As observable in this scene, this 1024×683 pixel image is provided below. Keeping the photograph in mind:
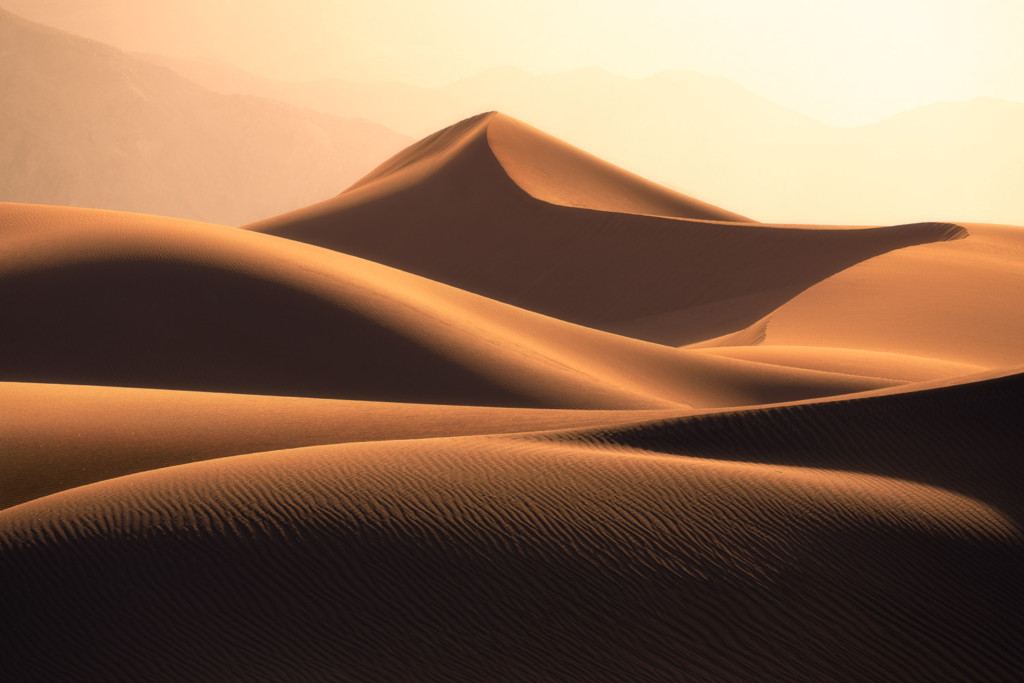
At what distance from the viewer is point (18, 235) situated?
19844mm

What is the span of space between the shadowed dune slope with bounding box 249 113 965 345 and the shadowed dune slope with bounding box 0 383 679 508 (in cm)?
2141

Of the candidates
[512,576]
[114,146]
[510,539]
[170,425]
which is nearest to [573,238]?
[170,425]

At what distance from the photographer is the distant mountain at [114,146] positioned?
538ft

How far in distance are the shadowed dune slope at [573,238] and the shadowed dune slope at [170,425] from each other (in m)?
21.4

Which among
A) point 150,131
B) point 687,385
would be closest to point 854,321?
point 687,385

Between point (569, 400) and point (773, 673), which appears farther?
point (569, 400)

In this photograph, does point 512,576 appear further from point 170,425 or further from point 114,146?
point 114,146

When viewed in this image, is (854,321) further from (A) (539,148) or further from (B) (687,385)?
(A) (539,148)

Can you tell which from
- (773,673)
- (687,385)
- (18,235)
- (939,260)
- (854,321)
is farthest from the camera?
(939,260)

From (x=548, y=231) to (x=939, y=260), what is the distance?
49.9 ft

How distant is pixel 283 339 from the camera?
53.0 feet

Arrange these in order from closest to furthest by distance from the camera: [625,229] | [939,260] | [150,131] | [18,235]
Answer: [18,235], [939,260], [625,229], [150,131]

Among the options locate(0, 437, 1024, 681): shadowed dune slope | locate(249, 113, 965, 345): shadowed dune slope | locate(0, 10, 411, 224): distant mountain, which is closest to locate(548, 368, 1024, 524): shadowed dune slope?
locate(0, 437, 1024, 681): shadowed dune slope

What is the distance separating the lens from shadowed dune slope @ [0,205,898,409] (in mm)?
15211
